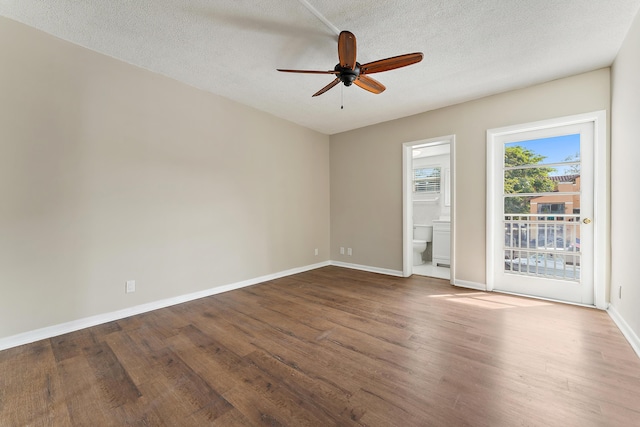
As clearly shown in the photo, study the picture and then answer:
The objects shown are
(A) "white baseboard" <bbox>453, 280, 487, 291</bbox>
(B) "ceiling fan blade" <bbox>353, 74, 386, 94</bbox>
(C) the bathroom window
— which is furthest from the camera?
(C) the bathroom window

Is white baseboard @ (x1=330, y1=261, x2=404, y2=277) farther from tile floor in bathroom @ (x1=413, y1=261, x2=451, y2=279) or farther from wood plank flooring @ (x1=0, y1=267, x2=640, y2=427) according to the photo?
wood plank flooring @ (x1=0, y1=267, x2=640, y2=427)


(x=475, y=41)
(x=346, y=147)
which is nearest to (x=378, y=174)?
(x=346, y=147)

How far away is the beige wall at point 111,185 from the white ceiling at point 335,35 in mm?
340

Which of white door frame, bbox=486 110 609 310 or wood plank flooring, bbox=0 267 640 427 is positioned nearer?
wood plank flooring, bbox=0 267 640 427

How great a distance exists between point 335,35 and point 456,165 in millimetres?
2514

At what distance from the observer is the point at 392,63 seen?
79.9 inches

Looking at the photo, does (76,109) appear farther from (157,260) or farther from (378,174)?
(378,174)

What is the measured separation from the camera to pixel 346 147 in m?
5.03

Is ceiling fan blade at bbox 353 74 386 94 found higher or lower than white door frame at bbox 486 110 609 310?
higher

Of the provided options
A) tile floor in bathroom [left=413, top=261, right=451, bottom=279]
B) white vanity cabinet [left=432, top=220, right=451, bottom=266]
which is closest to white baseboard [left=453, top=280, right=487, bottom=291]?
tile floor in bathroom [left=413, top=261, right=451, bottom=279]

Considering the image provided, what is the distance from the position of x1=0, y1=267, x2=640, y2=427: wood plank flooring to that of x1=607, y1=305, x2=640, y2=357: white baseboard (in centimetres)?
5

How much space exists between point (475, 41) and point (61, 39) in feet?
12.5

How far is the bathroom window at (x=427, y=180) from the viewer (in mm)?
5750

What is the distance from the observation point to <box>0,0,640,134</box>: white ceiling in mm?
1945
